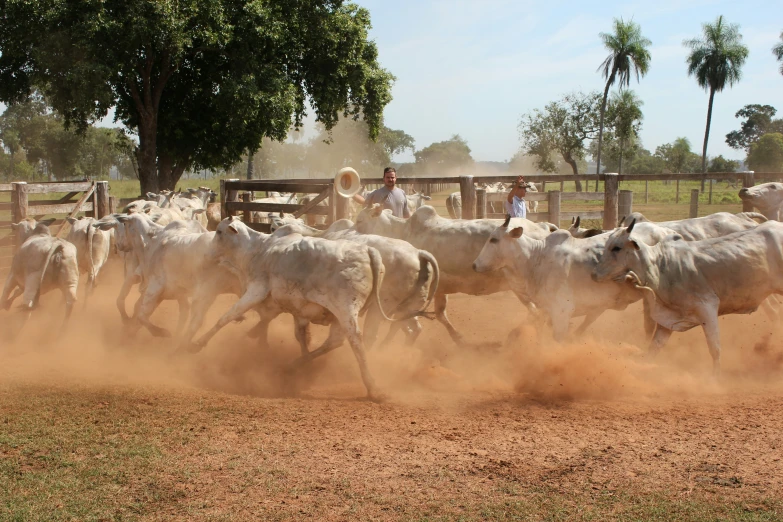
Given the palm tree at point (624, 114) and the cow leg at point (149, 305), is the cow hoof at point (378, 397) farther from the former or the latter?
the palm tree at point (624, 114)

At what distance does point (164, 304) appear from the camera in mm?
13016

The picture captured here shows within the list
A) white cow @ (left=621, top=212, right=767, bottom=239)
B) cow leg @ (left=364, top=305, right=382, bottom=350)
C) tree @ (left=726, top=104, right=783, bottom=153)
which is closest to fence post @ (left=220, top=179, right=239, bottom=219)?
cow leg @ (left=364, top=305, right=382, bottom=350)

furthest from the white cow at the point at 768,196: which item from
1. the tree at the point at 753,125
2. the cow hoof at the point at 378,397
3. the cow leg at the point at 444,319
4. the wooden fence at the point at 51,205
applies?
the tree at the point at 753,125

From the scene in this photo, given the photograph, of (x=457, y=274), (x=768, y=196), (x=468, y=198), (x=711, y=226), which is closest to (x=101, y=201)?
(x=468, y=198)

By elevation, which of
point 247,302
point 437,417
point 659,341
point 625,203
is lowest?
point 437,417

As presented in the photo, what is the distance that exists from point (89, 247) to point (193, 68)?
39.1 ft

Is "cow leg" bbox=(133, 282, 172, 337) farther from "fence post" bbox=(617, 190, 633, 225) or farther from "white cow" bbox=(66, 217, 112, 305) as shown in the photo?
"fence post" bbox=(617, 190, 633, 225)

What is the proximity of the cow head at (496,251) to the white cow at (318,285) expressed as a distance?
5.19 ft

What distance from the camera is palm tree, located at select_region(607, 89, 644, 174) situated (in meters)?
51.6

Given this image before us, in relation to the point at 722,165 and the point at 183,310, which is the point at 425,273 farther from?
the point at 722,165

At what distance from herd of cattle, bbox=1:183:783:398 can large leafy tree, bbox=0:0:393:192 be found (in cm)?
1116

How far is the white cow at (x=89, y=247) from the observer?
12.6 metres

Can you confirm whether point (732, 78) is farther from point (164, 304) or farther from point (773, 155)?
point (164, 304)

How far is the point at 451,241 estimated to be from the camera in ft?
33.6
